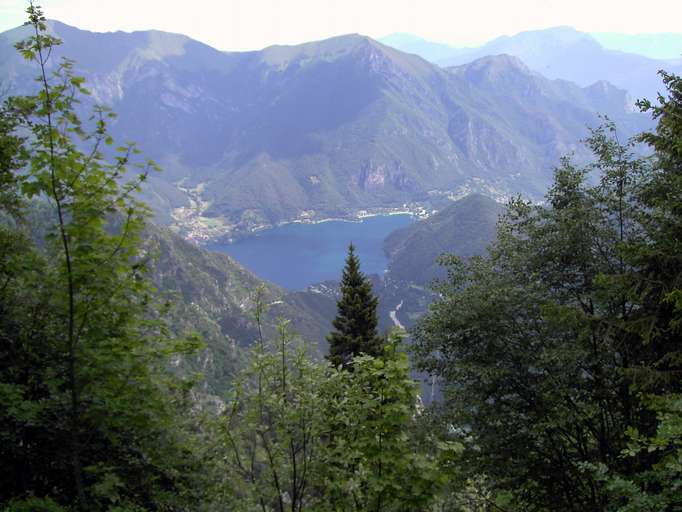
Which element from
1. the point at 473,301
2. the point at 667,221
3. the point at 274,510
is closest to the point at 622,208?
the point at 667,221

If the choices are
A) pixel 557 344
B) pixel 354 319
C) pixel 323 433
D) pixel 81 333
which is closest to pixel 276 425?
pixel 323 433

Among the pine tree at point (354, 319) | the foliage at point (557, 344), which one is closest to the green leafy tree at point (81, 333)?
the foliage at point (557, 344)

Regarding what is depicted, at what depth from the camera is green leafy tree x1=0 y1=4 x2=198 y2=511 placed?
18.8 ft

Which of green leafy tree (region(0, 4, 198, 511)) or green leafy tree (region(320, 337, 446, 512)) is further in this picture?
green leafy tree (region(320, 337, 446, 512))

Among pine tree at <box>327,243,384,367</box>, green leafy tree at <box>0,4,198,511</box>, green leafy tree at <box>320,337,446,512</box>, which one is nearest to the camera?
green leafy tree at <box>0,4,198,511</box>

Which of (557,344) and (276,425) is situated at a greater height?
(557,344)

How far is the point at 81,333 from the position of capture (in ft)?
20.3

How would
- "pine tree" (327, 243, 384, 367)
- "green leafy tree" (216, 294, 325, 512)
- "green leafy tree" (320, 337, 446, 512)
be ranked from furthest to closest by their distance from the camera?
"pine tree" (327, 243, 384, 367), "green leafy tree" (216, 294, 325, 512), "green leafy tree" (320, 337, 446, 512)

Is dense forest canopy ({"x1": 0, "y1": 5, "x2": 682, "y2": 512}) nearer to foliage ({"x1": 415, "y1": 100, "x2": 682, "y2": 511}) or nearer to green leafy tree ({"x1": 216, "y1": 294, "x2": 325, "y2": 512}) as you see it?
green leafy tree ({"x1": 216, "y1": 294, "x2": 325, "y2": 512})

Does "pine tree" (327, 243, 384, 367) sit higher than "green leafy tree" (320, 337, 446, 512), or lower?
higher

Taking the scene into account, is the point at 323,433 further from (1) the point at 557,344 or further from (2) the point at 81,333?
(1) the point at 557,344

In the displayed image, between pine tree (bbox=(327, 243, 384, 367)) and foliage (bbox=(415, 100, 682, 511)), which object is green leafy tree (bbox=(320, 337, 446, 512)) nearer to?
foliage (bbox=(415, 100, 682, 511))

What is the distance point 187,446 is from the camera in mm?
7695

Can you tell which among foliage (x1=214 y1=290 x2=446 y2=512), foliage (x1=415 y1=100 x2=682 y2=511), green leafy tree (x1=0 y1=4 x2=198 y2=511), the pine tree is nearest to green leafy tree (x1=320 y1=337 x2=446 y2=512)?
foliage (x1=214 y1=290 x2=446 y2=512)
